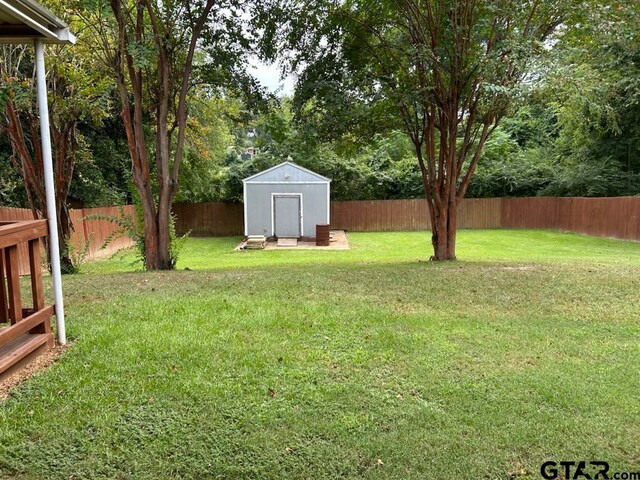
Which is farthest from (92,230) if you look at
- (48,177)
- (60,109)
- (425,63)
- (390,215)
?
(390,215)

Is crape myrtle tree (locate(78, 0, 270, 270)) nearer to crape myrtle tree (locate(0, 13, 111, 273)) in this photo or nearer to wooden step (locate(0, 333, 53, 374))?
crape myrtle tree (locate(0, 13, 111, 273))

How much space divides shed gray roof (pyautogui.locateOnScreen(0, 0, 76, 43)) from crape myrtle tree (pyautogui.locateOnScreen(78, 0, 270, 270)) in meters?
4.09

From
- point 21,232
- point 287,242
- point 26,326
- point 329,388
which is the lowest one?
point 287,242

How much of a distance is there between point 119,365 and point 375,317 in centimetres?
236

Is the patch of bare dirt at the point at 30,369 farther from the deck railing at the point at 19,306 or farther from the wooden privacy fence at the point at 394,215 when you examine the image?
the wooden privacy fence at the point at 394,215

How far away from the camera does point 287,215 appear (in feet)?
64.2

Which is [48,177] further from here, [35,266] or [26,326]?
[26,326]

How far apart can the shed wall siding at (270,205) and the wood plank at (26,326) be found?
633 inches

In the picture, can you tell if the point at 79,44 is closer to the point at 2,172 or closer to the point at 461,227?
the point at 2,172

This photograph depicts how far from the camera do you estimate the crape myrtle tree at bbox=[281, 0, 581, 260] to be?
729 cm

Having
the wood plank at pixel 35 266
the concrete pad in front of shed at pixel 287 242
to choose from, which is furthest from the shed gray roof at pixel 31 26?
the concrete pad in front of shed at pixel 287 242
